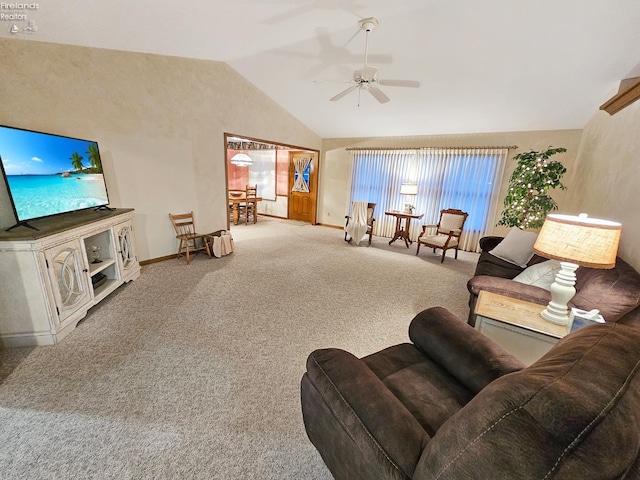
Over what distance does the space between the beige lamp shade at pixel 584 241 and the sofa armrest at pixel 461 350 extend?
0.80 meters

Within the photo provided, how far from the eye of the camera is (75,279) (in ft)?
7.66

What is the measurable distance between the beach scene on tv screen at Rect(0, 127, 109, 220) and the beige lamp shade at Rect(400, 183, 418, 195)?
15.8ft

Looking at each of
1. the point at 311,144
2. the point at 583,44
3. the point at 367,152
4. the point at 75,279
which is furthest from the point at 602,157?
the point at 75,279

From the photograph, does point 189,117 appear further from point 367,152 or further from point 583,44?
point 583,44

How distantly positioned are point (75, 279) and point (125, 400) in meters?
1.32

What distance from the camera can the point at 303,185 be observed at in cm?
741

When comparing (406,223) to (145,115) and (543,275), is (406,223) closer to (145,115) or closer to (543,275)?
(543,275)

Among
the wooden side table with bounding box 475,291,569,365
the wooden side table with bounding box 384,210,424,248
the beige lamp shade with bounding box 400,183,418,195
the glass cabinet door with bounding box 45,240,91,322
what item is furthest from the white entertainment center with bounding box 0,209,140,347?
the beige lamp shade with bounding box 400,183,418,195

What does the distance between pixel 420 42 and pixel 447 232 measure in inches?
120

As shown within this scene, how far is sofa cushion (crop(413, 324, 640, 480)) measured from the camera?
0.49 meters

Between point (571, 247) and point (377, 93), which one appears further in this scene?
point (377, 93)

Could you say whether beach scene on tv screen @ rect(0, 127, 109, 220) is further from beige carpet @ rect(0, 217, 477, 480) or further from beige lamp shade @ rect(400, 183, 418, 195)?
beige lamp shade @ rect(400, 183, 418, 195)

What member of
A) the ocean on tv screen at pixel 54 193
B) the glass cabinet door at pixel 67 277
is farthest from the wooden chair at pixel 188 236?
the glass cabinet door at pixel 67 277

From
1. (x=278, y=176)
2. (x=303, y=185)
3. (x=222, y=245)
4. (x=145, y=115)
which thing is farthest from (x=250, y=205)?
(x=145, y=115)
